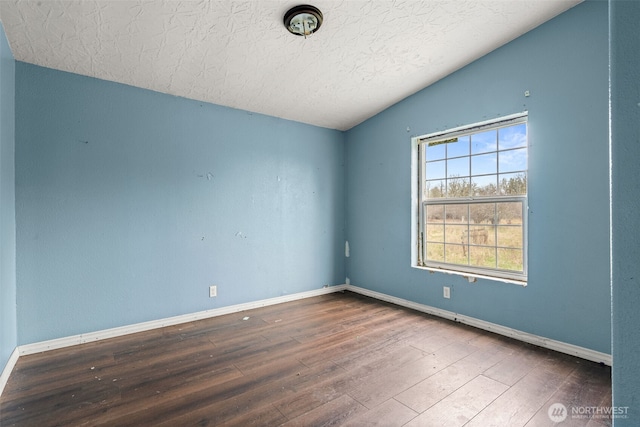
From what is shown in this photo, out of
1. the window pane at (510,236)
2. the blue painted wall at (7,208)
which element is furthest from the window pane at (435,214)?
the blue painted wall at (7,208)

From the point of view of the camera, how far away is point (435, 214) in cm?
348

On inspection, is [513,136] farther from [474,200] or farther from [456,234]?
[456,234]

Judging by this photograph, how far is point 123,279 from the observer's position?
2.79 meters

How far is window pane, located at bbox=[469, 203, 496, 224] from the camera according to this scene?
2.97 m

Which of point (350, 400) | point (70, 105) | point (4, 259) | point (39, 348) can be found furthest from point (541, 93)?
point (39, 348)

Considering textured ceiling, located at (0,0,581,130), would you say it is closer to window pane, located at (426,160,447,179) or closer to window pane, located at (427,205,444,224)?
window pane, located at (426,160,447,179)

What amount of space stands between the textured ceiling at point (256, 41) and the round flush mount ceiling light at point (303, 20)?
6 centimetres

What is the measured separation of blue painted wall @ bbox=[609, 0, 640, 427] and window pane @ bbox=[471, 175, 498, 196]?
8.06 ft

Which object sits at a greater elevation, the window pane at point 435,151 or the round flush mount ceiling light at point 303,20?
the round flush mount ceiling light at point 303,20

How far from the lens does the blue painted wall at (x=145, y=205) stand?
2.47 metres

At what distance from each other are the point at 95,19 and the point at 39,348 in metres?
2.52

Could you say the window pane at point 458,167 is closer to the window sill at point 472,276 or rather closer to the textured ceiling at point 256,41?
the textured ceiling at point 256,41

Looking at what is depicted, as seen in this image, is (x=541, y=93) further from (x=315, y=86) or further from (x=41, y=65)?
(x=41, y=65)

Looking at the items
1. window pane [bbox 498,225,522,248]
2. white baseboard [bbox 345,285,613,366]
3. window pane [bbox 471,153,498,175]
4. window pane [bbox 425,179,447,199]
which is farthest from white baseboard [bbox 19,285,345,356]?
window pane [bbox 471,153,498,175]
